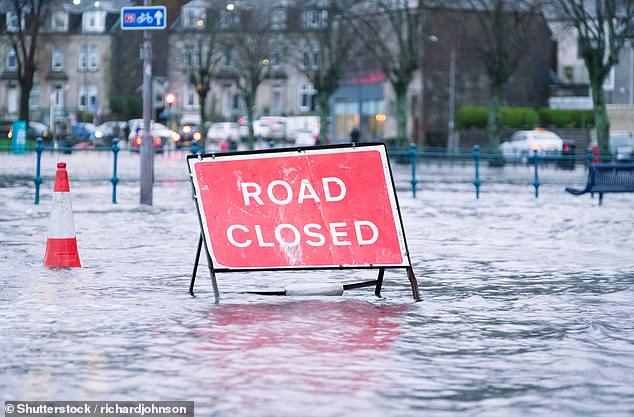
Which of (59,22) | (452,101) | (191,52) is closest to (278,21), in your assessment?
(191,52)

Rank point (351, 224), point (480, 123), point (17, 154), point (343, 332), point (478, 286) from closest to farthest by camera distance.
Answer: point (343, 332), point (351, 224), point (478, 286), point (17, 154), point (480, 123)

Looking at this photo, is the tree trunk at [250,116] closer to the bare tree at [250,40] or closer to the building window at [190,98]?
the bare tree at [250,40]

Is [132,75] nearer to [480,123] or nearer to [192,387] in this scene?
[480,123]

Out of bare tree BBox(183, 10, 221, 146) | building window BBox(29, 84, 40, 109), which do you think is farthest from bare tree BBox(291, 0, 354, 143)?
building window BBox(29, 84, 40, 109)

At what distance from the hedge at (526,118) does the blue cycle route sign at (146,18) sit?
51.5m

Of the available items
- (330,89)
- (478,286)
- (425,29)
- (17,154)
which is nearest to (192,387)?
(478,286)

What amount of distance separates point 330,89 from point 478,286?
56896mm

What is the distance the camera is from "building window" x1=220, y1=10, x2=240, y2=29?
268 ft

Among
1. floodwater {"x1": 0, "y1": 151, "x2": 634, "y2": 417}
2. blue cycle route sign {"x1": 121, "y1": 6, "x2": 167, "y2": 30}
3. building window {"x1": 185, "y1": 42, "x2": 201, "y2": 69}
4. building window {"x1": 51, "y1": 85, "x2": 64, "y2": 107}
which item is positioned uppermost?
building window {"x1": 185, "y1": 42, "x2": 201, "y2": 69}

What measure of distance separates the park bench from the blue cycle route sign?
933 centimetres

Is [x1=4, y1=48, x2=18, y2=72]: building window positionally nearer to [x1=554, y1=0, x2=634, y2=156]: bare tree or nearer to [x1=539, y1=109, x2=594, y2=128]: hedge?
[x1=539, y1=109, x2=594, y2=128]: hedge

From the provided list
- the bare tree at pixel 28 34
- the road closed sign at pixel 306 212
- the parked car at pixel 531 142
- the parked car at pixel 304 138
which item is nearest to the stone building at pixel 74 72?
the parked car at pixel 304 138

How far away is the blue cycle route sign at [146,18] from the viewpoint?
23734 mm

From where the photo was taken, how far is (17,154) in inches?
1315
